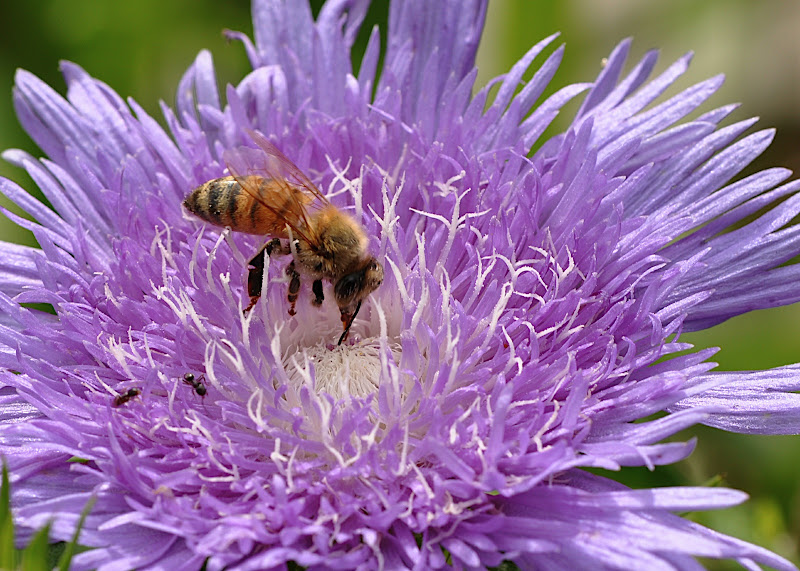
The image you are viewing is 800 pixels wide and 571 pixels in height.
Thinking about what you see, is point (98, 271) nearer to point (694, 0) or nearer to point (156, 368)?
point (156, 368)

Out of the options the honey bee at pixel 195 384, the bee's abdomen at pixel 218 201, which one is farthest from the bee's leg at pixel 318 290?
the honey bee at pixel 195 384

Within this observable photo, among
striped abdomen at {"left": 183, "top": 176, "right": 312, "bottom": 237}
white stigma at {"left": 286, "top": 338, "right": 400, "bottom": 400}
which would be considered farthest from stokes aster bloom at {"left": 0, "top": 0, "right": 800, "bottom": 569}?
striped abdomen at {"left": 183, "top": 176, "right": 312, "bottom": 237}

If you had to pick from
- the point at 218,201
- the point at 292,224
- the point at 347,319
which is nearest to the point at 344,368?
the point at 347,319

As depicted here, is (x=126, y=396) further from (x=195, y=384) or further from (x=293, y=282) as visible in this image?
(x=293, y=282)

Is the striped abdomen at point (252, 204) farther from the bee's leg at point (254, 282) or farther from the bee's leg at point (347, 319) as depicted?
the bee's leg at point (347, 319)

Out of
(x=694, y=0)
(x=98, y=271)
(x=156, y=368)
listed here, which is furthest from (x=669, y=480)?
(x=694, y=0)

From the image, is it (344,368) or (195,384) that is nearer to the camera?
(195,384)

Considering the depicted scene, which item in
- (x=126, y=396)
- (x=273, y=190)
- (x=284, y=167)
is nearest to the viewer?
(x=126, y=396)
